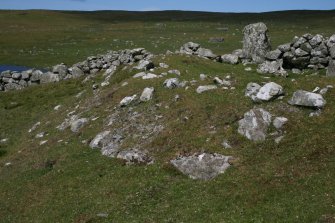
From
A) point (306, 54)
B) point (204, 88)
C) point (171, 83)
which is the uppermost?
point (204, 88)

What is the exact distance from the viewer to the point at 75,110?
4191 centimetres

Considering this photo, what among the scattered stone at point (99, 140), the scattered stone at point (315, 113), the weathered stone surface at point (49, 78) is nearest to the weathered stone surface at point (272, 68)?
the scattered stone at point (315, 113)

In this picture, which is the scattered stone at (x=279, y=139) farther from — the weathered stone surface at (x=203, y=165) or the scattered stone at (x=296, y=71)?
the scattered stone at (x=296, y=71)

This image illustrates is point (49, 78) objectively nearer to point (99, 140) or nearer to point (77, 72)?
point (77, 72)

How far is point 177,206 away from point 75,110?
21.8 m

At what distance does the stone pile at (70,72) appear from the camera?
194 ft

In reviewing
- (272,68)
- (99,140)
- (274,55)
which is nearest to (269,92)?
(99,140)

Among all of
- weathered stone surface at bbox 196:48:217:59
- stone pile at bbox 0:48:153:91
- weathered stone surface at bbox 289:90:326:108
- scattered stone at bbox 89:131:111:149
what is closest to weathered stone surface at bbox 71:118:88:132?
scattered stone at bbox 89:131:111:149

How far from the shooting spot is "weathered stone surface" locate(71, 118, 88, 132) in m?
37.0

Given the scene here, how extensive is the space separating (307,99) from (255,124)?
3758 mm

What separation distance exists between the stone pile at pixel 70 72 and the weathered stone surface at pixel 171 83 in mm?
21417

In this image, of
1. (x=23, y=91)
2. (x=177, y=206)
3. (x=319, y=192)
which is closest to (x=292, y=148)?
(x=319, y=192)

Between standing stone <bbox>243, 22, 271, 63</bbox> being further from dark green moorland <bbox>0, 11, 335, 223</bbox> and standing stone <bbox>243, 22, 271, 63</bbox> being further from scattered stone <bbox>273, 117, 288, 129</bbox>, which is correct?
scattered stone <bbox>273, 117, 288, 129</bbox>

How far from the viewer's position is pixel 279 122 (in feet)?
89.9
